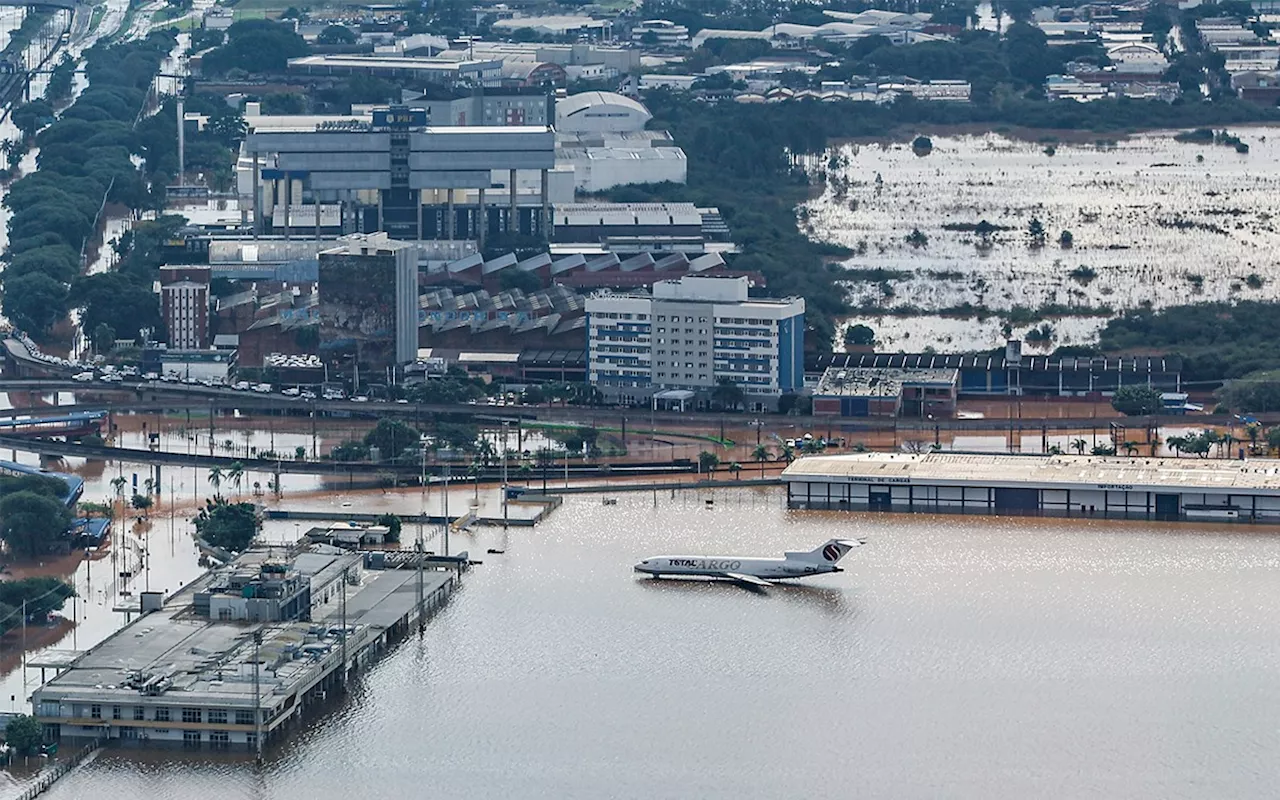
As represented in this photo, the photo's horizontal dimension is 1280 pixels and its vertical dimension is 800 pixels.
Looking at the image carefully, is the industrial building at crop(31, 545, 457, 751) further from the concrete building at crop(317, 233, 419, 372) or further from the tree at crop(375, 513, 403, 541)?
the concrete building at crop(317, 233, 419, 372)

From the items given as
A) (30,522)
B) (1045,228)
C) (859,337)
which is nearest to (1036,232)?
(1045,228)

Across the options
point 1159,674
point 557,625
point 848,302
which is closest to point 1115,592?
point 1159,674

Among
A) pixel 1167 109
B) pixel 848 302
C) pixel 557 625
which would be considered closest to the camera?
pixel 557 625

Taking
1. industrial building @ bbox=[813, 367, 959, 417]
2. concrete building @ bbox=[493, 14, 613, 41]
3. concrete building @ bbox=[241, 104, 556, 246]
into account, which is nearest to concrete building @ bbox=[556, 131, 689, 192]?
concrete building @ bbox=[241, 104, 556, 246]

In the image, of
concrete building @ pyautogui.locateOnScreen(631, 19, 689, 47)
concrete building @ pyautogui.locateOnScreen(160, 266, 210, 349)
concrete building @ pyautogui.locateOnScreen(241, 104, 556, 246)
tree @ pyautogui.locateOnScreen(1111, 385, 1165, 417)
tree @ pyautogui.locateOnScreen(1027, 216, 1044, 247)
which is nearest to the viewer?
tree @ pyautogui.locateOnScreen(1111, 385, 1165, 417)

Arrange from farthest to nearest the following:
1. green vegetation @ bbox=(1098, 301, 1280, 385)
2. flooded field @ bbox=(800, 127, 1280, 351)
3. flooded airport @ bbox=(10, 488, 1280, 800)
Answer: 1. flooded field @ bbox=(800, 127, 1280, 351)
2. green vegetation @ bbox=(1098, 301, 1280, 385)
3. flooded airport @ bbox=(10, 488, 1280, 800)

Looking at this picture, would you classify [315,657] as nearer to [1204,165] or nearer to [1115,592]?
[1115,592]

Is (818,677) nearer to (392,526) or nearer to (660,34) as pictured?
(392,526)
